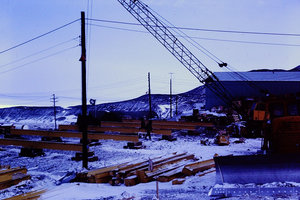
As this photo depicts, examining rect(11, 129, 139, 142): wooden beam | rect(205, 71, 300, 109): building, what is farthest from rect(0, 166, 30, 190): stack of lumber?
rect(205, 71, 300, 109): building

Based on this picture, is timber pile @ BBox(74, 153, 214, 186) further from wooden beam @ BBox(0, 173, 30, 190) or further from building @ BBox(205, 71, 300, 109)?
building @ BBox(205, 71, 300, 109)

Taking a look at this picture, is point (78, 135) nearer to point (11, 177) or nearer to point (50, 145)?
point (50, 145)

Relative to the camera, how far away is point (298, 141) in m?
9.40

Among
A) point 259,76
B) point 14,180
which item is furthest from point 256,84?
point 14,180

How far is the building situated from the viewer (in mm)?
48469

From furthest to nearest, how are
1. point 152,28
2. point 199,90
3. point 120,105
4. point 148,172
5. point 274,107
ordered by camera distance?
point 199,90
point 120,105
point 152,28
point 274,107
point 148,172

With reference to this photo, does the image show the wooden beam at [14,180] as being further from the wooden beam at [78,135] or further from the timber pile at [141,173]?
the wooden beam at [78,135]

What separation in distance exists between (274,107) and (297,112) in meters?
0.81

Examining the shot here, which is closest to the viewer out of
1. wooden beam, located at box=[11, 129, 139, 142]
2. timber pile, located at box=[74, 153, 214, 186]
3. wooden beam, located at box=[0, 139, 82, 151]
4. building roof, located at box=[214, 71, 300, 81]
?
timber pile, located at box=[74, 153, 214, 186]

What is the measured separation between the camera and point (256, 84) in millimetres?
50781

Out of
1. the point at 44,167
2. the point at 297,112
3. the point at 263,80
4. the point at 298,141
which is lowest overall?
the point at 44,167

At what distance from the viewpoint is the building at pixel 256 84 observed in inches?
1908

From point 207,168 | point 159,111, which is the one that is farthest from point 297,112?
point 159,111

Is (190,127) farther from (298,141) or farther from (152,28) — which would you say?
(298,141)
